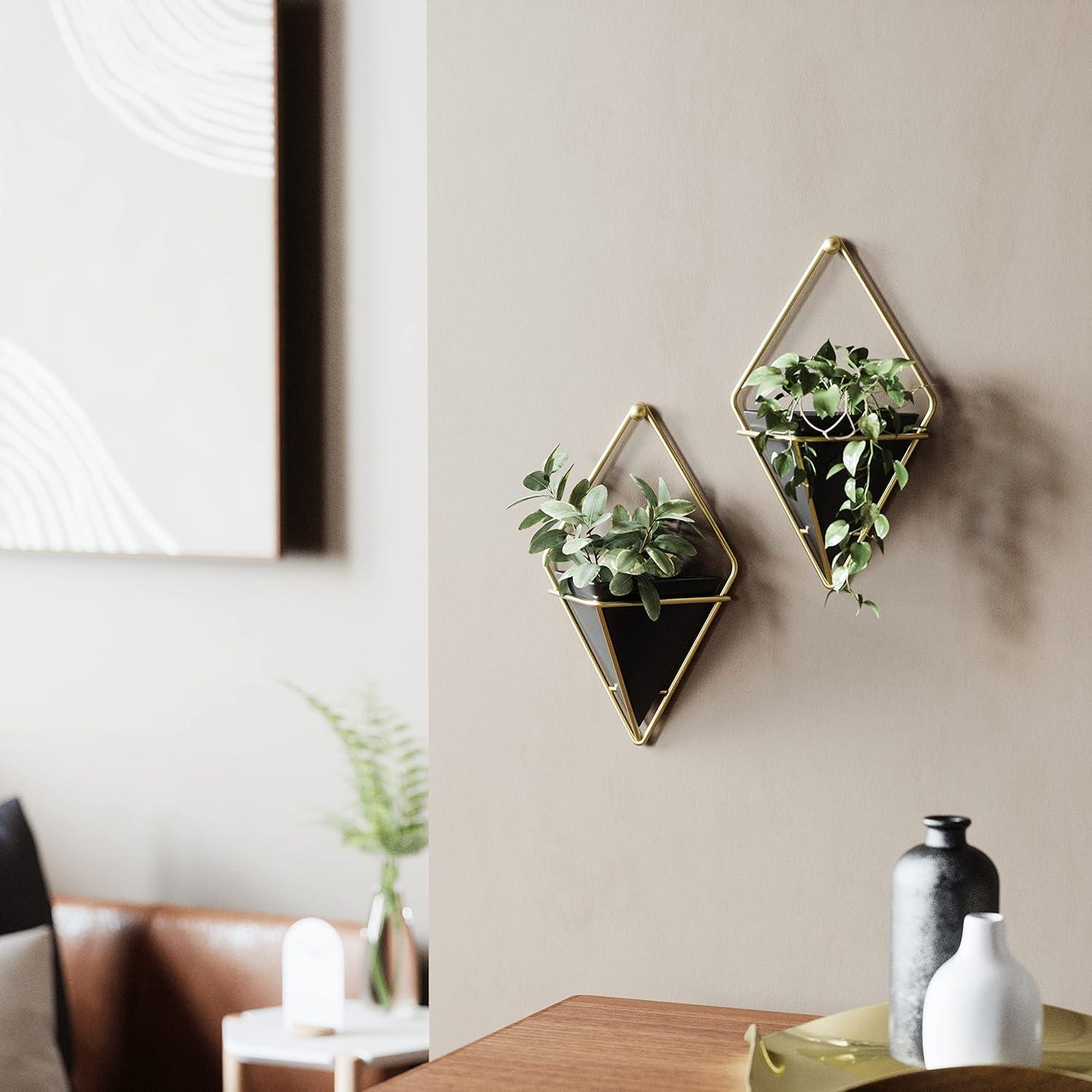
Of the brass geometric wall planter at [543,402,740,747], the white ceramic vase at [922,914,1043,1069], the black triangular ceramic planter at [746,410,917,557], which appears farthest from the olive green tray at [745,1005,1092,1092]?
the black triangular ceramic planter at [746,410,917,557]

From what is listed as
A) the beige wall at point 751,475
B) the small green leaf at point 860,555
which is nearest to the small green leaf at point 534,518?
the beige wall at point 751,475

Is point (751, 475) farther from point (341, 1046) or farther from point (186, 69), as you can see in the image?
point (186, 69)

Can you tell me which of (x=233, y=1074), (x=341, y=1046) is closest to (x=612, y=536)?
(x=341, y=1046)

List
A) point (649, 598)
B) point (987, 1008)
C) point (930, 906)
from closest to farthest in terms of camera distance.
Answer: point (987, 1008), point (930, 906), point (649, 598)

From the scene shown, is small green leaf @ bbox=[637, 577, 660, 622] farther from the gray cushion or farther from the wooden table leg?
the gray cushion

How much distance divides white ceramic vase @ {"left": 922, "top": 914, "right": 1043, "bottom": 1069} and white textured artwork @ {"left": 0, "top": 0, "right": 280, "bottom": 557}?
56.0 inches

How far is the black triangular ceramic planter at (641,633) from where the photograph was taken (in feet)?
4.93

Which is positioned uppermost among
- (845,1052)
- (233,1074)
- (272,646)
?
(272,646)

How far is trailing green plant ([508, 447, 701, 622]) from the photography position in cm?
147

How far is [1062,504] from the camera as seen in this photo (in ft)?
4.67

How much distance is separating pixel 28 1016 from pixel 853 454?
1.61 m

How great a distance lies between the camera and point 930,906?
48.4 inches

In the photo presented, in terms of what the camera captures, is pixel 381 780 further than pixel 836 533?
Yes

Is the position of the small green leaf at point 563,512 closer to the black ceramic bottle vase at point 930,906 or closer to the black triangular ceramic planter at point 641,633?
the black triangular ceramic planter at point 641,633
